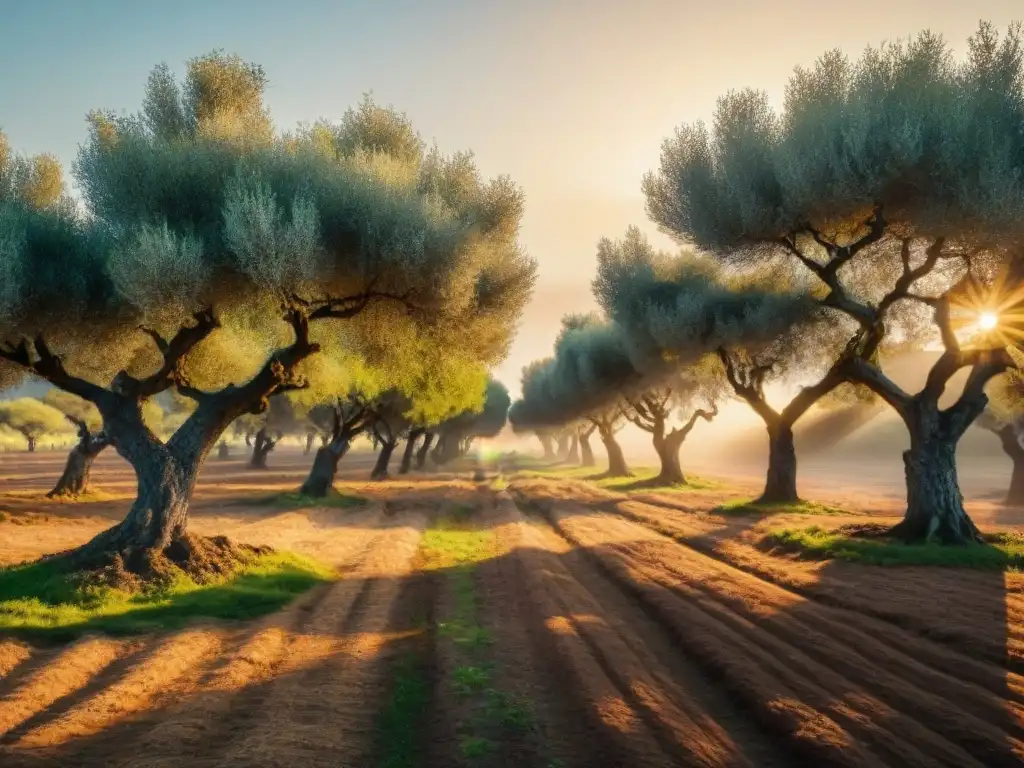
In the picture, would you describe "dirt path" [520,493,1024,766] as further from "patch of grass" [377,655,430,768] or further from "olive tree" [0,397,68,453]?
"olive tree" [0,397,68,453]

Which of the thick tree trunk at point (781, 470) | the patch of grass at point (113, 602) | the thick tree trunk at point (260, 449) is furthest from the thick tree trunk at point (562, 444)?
the patch of grass at point (113, 602)

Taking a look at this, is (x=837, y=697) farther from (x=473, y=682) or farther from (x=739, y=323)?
(x=739, y=323)

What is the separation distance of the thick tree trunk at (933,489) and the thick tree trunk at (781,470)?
8.95 metres

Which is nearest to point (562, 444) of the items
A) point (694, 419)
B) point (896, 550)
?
point (694, 419)

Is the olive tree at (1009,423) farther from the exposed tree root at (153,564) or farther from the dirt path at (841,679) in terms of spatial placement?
the exposed tree root at (153,564)

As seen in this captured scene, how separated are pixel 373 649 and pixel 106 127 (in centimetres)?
1239

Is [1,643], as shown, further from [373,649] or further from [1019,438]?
[1019,438]

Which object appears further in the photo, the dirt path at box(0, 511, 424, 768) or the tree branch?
the tree branch

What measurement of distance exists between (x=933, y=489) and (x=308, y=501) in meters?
23.8

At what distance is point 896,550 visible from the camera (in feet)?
49.8

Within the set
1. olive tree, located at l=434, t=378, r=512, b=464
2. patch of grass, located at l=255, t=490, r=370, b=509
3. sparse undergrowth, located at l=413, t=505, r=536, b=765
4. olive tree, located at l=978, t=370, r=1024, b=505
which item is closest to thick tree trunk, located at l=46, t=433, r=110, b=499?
patch of grass, located at l=255, t=490, r=370, b=509

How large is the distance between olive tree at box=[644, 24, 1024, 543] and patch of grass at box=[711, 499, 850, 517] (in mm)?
6952

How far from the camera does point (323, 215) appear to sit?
12508mm

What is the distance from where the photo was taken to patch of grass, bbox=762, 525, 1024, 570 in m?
14.2
